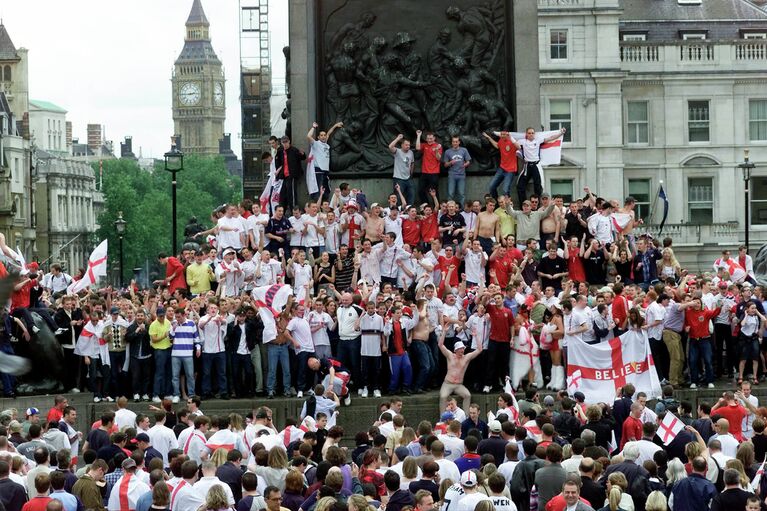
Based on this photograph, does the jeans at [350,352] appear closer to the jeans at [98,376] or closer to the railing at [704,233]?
the jeans at [98,376]

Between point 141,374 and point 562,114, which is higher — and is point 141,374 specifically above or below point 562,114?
below

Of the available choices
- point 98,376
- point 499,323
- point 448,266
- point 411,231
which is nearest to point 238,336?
point 98,376

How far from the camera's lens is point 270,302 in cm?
2939

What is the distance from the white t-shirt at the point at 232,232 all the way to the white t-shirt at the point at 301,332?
4618mm

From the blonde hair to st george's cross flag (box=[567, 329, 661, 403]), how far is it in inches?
457

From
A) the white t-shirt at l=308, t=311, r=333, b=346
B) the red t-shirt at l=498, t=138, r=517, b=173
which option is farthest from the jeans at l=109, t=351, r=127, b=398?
the red t-shirt at l=498, t=138, r=517, b=173

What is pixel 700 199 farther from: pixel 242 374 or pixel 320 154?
pixel 242 374

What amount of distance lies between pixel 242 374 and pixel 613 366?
590cm

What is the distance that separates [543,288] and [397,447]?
37.7ft

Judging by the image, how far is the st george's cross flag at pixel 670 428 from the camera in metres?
21.1

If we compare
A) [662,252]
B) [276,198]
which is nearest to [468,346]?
[662,252]

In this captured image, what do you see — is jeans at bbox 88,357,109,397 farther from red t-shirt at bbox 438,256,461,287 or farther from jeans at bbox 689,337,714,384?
jeans at bbox 689,337,714,384

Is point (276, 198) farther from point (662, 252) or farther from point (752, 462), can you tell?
point (752, 462)

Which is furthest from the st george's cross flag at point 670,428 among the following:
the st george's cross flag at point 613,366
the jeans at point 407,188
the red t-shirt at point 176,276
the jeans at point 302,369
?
the jeans at point 407,188
